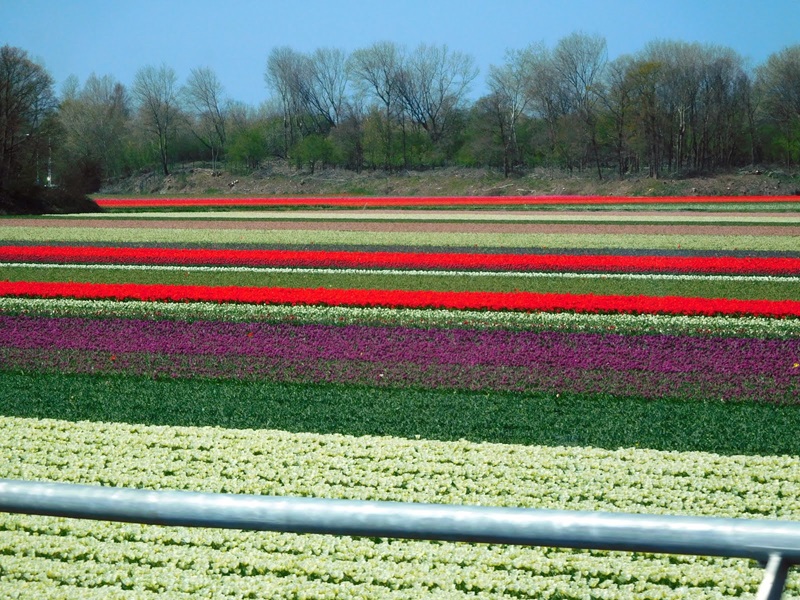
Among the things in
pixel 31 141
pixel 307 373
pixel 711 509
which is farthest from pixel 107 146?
pixel 711 509

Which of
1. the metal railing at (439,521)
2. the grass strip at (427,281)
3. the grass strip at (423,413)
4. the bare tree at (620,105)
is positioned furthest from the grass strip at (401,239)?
the bare tree at (620,105)

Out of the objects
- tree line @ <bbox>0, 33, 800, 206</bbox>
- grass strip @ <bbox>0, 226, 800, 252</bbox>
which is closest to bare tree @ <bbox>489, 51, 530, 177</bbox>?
tree line @ <bbox>0, 33, 800, 206</bbox>

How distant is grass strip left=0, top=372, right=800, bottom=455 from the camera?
8.35 metres

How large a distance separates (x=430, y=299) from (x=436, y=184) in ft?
142

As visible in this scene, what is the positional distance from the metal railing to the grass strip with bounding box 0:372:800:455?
6.77 metres

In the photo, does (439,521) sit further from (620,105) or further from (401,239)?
(620,105)

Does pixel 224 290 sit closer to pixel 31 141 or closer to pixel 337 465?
pixel 337 465

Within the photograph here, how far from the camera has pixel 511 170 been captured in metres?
63.8

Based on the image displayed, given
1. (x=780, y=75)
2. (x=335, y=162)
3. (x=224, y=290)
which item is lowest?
(x=224, y=290)

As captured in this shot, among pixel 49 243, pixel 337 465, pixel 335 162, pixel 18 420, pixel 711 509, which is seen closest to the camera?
pixel 711 509

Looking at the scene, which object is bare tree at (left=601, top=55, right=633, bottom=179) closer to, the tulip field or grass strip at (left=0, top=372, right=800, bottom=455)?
the tulip field

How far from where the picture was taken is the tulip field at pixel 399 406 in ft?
17.9

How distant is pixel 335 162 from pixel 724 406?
65.1 meters

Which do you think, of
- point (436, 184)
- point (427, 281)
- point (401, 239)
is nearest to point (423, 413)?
point (427, 281)
